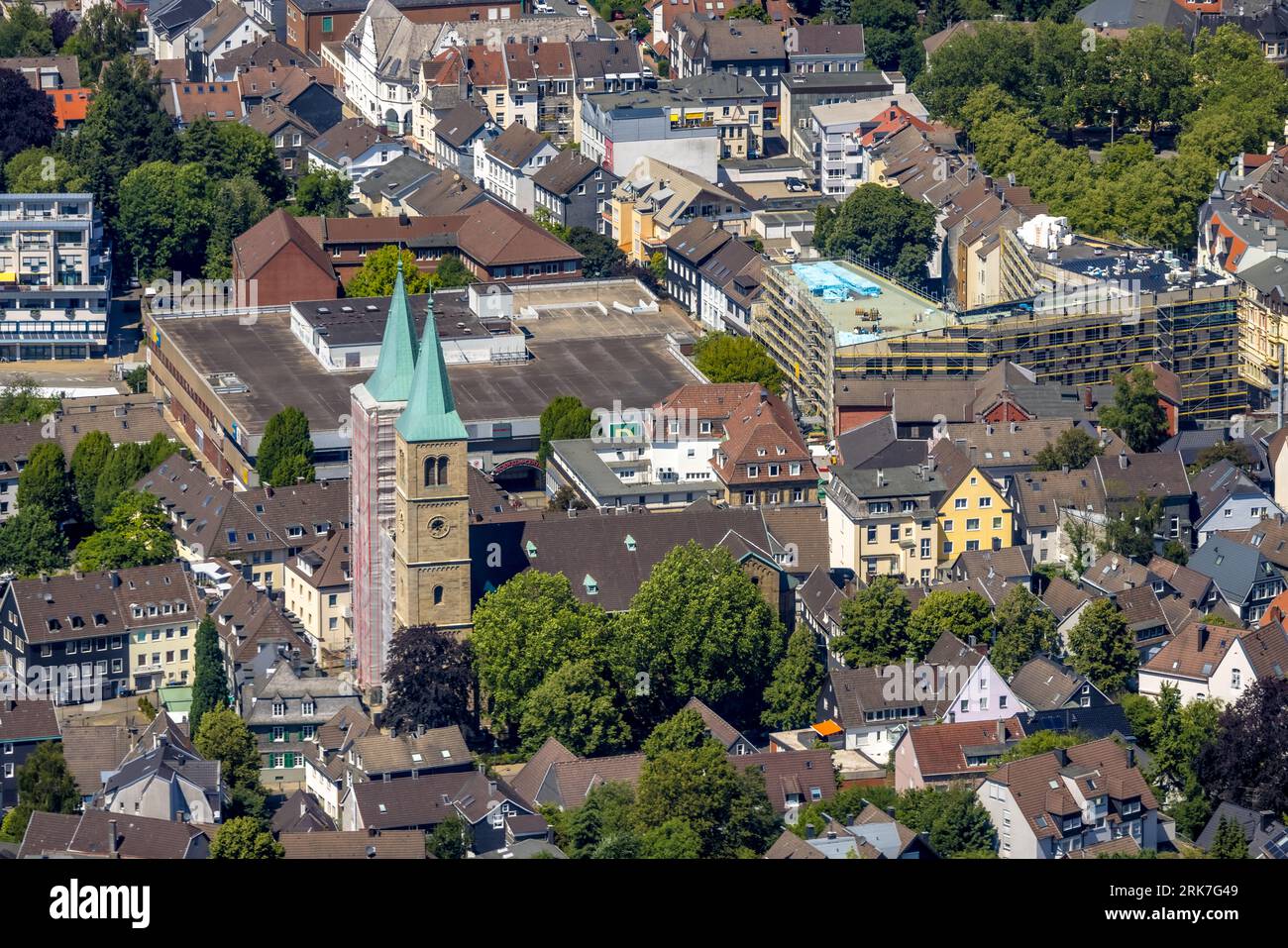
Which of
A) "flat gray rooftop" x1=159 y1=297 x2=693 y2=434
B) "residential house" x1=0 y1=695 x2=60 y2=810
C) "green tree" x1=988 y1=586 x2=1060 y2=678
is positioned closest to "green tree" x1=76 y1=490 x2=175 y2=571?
"flat gray rooftop" x1=159 y1=297 x2=693 y2=434

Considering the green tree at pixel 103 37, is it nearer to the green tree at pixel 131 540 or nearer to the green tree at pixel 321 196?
the green tree at pixel 321 196

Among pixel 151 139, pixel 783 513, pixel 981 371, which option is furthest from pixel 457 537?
pixel 151 139

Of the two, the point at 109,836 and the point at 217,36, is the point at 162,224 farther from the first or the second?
the point at 109,836

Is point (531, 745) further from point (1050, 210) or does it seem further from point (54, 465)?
point (1050, 210)

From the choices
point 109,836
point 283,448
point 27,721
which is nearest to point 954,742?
point 109,836

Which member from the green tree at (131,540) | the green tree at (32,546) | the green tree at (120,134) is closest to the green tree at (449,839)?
the green tree at (131,540)

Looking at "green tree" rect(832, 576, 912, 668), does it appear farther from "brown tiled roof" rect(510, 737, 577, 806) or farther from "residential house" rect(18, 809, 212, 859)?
"residential house" rect(18, 809, 212, 859)
